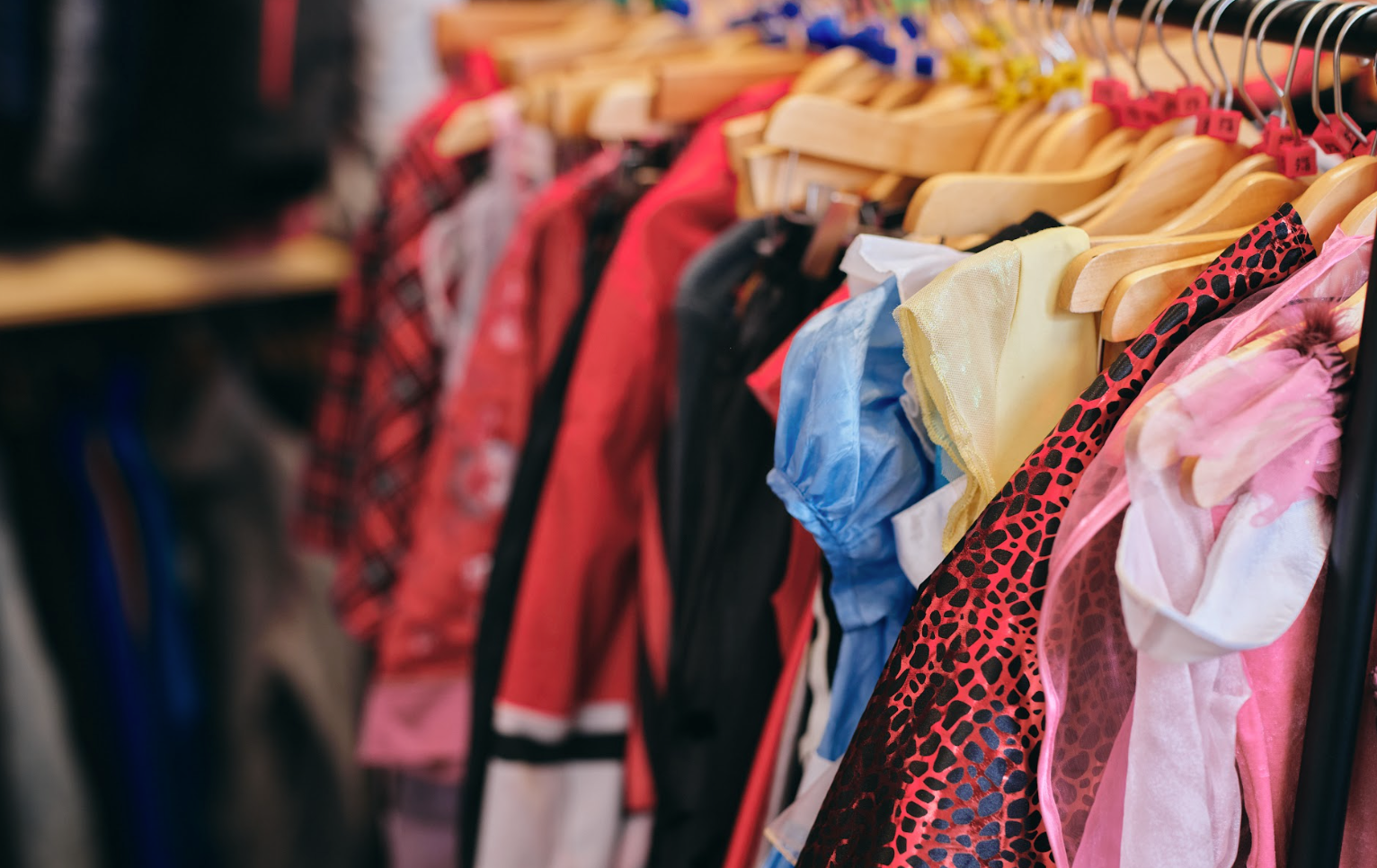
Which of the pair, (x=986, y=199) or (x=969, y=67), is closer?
(x=986, y=199)

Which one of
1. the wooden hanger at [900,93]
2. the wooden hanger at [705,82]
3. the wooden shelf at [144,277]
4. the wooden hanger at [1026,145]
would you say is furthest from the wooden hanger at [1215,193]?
the wooden shelf at [144,277]

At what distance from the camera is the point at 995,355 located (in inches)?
16.2

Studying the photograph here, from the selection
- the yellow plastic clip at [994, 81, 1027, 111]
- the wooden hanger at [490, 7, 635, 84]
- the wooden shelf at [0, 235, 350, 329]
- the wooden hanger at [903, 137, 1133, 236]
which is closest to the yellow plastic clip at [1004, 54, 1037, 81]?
the yellow plastic clip at [994, 81, 1027, 111]

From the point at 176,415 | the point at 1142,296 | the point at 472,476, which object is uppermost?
the point at 1142,296

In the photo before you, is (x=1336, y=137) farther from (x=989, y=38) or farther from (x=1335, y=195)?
(x=989, y=38)

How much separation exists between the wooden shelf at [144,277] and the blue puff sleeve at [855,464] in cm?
81

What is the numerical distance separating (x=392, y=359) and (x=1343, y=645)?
734 millimetres

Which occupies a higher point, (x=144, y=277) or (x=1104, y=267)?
(x=1104, y=267)

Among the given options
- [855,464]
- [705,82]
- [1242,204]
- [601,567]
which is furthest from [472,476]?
[1242,204]

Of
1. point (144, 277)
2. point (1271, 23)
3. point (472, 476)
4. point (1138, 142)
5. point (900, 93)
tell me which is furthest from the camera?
point (144, 277)

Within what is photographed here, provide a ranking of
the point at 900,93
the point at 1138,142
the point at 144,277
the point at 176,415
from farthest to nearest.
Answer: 1. the point at 176,415
2. the point at 144,277
3. the point at 900,93
4. the point at 1138,142

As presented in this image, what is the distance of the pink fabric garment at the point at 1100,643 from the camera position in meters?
0.36

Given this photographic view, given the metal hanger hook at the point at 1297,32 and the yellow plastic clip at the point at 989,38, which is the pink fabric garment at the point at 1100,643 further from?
the yellow plastic clip at the point at 989,38

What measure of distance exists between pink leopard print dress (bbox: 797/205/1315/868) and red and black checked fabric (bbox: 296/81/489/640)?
1.98ft
